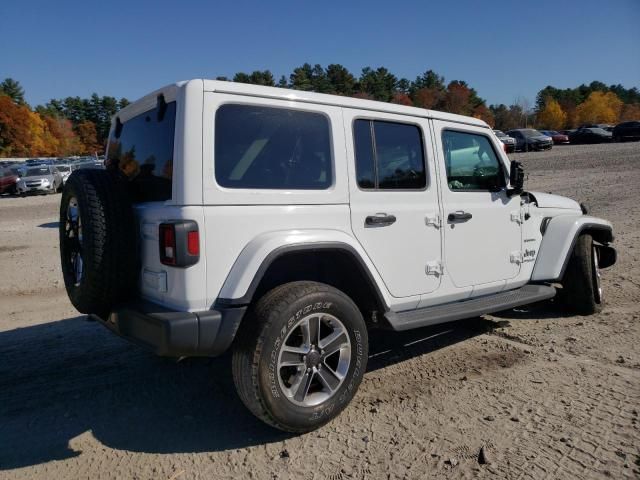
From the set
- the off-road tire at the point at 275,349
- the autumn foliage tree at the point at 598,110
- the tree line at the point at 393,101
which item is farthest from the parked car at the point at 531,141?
the autumn foliage tree at the point at 598,110

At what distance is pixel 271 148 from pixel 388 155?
95cm

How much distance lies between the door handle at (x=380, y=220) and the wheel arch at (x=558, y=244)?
1970mm

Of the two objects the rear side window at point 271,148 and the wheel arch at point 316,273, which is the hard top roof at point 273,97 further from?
the wheel arch at point 316,273

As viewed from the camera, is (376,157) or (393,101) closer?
(376,157)

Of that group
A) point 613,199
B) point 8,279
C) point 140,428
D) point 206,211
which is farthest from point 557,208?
point 613,199

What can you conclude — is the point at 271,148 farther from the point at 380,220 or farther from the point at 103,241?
the point at 103,241

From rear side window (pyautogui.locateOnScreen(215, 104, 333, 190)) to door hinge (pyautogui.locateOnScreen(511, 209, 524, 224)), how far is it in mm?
1999

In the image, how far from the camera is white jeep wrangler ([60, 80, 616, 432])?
2.70m

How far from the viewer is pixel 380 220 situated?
3.30m

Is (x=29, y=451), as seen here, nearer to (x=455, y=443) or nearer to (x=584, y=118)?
(x=455, y=443)

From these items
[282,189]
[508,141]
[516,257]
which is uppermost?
[508,141]

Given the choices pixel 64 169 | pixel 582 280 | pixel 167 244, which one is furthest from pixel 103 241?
pixel 64 169

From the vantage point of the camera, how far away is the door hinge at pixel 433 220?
360 centimetres

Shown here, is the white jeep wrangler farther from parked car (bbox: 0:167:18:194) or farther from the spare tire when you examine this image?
parked car (bbox: 0:167:18:194)
